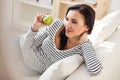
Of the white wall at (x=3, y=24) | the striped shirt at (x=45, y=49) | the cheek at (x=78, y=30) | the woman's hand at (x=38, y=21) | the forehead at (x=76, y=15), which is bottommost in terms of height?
the striped shirt at (x=45, y=49)

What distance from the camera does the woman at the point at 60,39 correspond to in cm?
92

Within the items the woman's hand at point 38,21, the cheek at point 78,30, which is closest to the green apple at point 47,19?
the woman's hand at point 38,21

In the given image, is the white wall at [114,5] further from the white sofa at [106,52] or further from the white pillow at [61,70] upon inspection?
the white pillow at [61,70]

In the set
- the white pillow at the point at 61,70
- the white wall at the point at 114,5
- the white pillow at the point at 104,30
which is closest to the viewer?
the white pillow at the point at 61,70

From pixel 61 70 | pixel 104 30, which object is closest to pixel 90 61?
pixel 61 70

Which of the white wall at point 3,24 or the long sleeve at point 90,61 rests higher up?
the white wall at point 3,24

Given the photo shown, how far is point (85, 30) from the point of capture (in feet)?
3.15

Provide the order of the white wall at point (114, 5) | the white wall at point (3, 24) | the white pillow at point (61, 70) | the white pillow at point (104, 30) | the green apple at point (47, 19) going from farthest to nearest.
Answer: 1. the white wall at point (114, 5)
2. the white pillow at point (104, 30)
3. the green apple at point (47, 19)
4. the white pillow at point (61, 70)
5. the white wall at point (3, 24)

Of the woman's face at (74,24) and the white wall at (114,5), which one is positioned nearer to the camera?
the woman's face at (74,24)

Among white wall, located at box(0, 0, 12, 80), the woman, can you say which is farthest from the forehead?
white wall, located at box(0, 0, 12, 80)

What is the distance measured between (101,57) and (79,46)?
11 centimetres

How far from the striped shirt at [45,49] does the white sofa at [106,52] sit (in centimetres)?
5

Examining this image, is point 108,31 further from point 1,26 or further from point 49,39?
point 1,26

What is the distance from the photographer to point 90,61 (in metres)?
0.84
